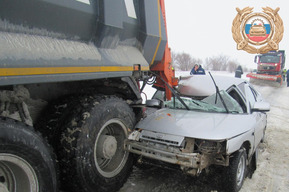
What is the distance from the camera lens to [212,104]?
4.10 m

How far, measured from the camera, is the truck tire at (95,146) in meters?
2.50

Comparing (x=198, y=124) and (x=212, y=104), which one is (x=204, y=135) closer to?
(x=198, y=124)

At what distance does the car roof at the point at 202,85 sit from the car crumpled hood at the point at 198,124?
87 centimetres

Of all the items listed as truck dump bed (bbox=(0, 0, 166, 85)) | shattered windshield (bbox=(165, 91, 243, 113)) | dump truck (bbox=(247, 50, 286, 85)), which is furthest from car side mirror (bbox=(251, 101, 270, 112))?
dump truck (bbox=(247, 50, 286, 85))

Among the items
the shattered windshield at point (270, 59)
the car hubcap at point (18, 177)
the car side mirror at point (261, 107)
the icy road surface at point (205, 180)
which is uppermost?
the shattered windshield at point (270, 59)

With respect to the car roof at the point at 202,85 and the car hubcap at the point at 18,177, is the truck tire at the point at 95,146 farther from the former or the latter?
the car roof at the point at 202,85

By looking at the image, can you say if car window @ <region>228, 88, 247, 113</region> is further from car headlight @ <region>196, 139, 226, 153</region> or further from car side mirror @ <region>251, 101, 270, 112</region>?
car headlight @ <region>196, 139, 226, 153</region>

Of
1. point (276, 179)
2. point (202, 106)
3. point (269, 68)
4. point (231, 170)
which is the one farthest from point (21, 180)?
point (269, 68)

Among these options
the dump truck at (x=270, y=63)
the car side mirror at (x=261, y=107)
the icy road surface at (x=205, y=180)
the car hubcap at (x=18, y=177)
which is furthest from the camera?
the dump truck at (x=270, y=63)

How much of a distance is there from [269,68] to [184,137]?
78.2 feet

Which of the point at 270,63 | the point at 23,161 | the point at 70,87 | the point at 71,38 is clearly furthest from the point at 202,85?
the point at 270,63

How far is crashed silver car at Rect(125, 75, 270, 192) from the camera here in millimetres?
2822

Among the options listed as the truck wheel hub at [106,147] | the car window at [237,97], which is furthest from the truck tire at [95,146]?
the car window at [237,97]

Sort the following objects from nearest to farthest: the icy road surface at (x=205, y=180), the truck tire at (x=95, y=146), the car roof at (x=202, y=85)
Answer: the truck tire at (x=95, y=146), the icy road surface at (x=205, y=180), the car roof at (x=202, y=85)
